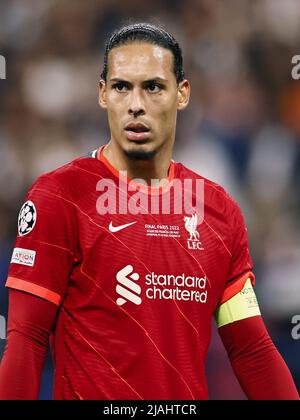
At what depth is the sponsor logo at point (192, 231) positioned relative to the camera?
3.41m

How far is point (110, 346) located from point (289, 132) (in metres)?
3.59

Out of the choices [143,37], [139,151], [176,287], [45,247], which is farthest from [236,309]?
[143,37]

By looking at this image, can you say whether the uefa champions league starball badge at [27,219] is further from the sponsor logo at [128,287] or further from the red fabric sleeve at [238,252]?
the red fabric sleeve at [238,252]

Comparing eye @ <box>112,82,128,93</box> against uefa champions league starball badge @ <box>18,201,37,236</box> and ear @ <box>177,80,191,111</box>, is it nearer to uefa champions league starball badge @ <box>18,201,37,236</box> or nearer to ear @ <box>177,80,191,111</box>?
ear @ <box>177,80,191,111</box>

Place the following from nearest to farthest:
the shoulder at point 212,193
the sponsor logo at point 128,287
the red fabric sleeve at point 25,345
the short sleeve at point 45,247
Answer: the red fabric sleeve at point 25,345, the short sleeve at point 45,247, the sponsor logo at point 128,287, the shoulder at point 212,193

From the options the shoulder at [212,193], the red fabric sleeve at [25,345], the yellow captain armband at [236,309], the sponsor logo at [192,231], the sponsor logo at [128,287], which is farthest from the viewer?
the shoulder at [212,193]

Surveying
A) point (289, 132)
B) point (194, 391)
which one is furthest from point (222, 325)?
point (289, 132)

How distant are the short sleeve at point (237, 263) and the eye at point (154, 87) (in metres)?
0.63

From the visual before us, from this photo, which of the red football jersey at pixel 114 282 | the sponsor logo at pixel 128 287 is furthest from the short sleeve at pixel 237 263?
the sponsor logo at pixel 128 287

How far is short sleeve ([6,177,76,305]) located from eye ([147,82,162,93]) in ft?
1.79

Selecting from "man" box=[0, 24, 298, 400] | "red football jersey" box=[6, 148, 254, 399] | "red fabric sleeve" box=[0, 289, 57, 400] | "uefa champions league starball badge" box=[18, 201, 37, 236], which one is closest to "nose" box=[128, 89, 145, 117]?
"man" box=[0, 24, 298, 400]

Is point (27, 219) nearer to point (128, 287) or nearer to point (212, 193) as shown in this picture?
point (128, 287)

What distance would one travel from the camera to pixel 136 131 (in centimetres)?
333

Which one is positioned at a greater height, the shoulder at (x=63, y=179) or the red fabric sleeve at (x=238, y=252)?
the shoulder at (x=63, y=179)
